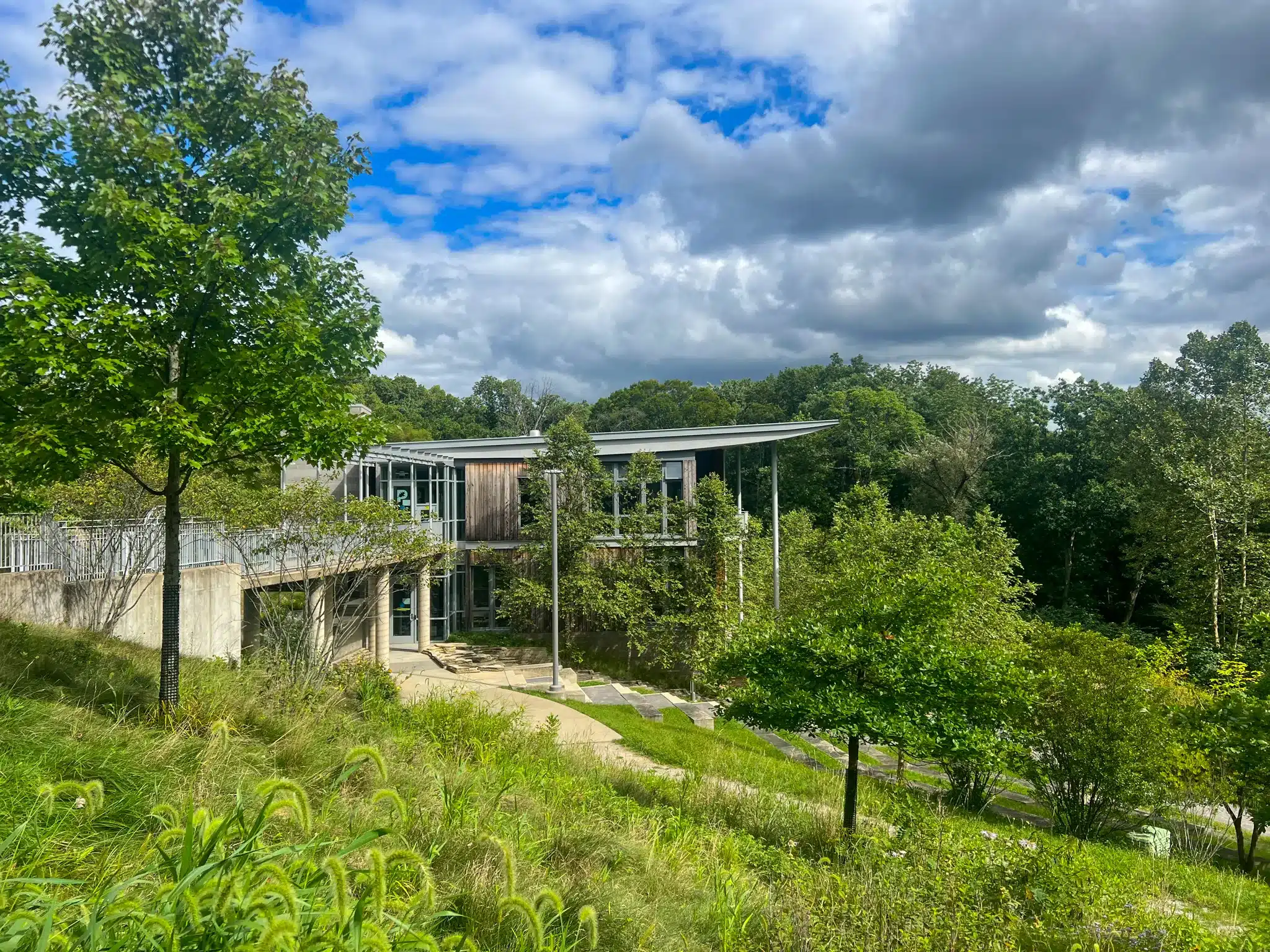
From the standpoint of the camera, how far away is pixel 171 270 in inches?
266

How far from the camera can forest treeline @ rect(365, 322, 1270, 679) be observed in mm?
26344

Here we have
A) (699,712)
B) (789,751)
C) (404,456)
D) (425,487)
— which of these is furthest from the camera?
(425,487)

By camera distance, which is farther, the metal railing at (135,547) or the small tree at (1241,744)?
the metal railing at (135,547)

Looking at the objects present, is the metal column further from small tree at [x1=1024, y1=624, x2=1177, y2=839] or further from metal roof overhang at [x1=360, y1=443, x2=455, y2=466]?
metal roof overhang at [x1=360, y1=443, x2=455, y2=466]

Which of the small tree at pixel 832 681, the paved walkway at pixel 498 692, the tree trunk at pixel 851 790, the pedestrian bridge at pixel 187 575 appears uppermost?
the pedestrian bridge at pixel 187 575

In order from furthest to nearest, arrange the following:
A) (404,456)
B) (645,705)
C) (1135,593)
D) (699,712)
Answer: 1. (1135,593)
2. (404,456)
3. (645,705)
4. (699,712)

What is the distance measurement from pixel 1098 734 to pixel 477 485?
817 inches

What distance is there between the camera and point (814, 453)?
4500cm

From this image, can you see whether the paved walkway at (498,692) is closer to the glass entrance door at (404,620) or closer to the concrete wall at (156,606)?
the glass entrance door at (404,620)

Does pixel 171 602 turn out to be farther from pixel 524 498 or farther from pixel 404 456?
pixel 524 498

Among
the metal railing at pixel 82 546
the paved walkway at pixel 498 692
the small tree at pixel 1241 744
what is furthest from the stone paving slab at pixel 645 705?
the small tree at pixel 1241 744

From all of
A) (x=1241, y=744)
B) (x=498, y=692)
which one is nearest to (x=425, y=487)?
(x=498, y=692)

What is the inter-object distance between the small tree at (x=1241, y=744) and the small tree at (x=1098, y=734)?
0.59 meters

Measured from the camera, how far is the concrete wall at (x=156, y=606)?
10.8 m
